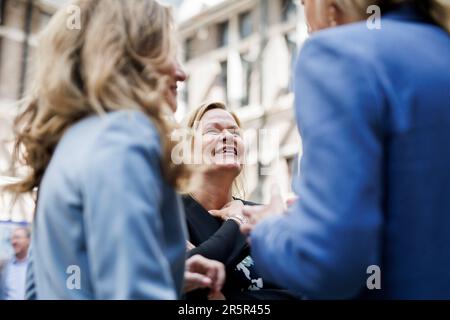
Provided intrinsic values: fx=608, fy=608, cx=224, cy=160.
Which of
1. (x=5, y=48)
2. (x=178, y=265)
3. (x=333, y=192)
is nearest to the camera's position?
(x=333, y=192)

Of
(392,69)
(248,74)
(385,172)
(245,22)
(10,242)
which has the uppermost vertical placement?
(245,22)

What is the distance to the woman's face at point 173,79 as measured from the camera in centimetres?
125

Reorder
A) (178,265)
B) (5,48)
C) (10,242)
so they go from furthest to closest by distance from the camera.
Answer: (5,48) → (10,242) → (178,265)

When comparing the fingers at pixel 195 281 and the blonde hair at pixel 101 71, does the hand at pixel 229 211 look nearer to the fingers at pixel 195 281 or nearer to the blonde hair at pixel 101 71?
the fingers at pixel 195 281

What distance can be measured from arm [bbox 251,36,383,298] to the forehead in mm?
1329

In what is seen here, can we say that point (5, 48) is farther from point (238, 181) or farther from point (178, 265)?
point (178, 265)

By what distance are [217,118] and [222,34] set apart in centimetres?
1262

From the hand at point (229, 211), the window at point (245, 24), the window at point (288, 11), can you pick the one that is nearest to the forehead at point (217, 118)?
the hand at point (229, 211)

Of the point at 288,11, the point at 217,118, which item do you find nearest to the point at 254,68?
the point at 288,11

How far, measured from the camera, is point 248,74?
13797 mm

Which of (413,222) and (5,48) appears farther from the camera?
(5,48)

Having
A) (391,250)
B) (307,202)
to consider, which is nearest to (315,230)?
(307,202)

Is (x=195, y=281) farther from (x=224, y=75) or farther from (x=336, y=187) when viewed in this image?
(x=224, y=75)

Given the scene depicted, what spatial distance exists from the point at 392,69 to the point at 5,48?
1352 cm
